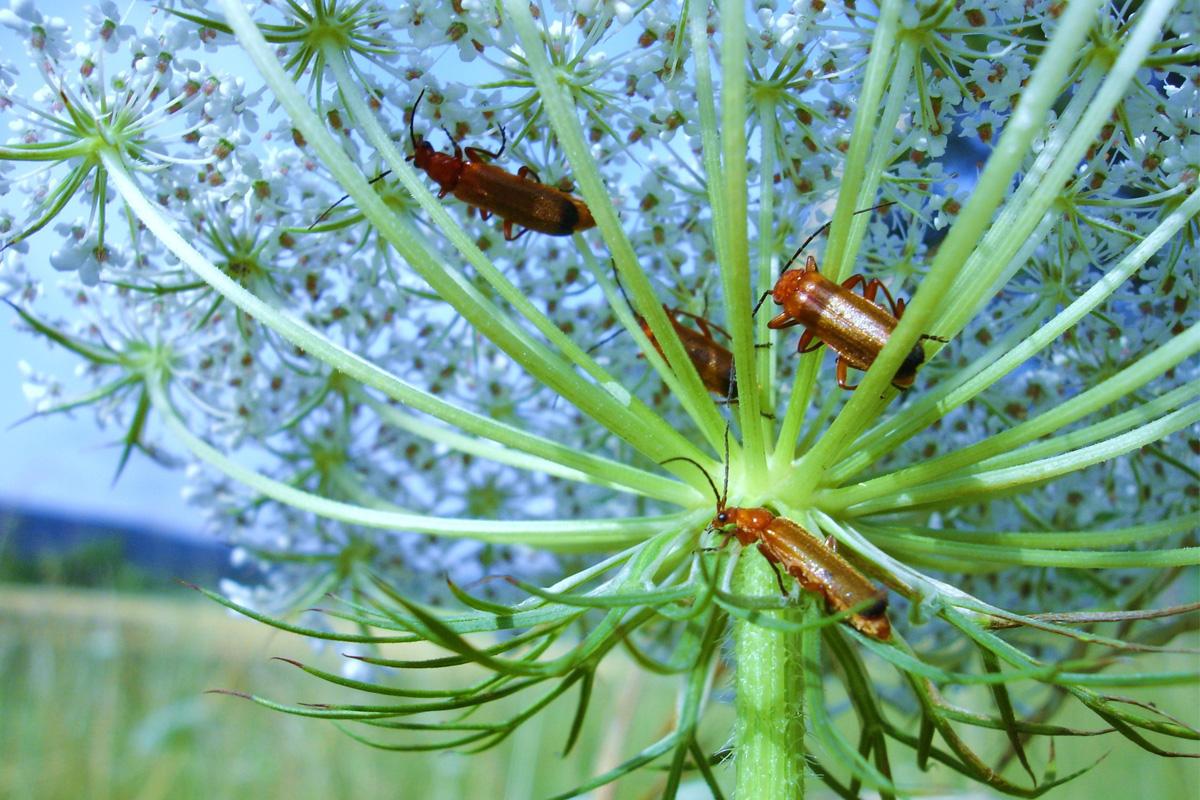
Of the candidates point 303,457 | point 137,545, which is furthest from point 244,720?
point 303,457

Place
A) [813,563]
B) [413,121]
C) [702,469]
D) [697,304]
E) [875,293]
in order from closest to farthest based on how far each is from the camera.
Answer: [813,563], [702,469], [875,293], [413,121], [697,304]

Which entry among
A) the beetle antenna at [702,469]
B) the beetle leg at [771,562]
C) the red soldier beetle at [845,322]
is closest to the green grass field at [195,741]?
the beetle antenna at [702,469]

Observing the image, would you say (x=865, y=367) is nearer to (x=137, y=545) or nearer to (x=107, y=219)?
(x=107, y=219)

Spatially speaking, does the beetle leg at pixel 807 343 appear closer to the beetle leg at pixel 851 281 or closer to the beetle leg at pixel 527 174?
the beetle leg at pixel 851 281

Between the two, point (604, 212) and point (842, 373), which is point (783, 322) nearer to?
point (842, 373)

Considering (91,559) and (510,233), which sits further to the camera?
(91,559)

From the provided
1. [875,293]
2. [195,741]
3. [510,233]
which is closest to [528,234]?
[510,233]

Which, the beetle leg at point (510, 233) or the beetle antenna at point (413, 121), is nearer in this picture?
the beetle antenna at point (413, 121)
